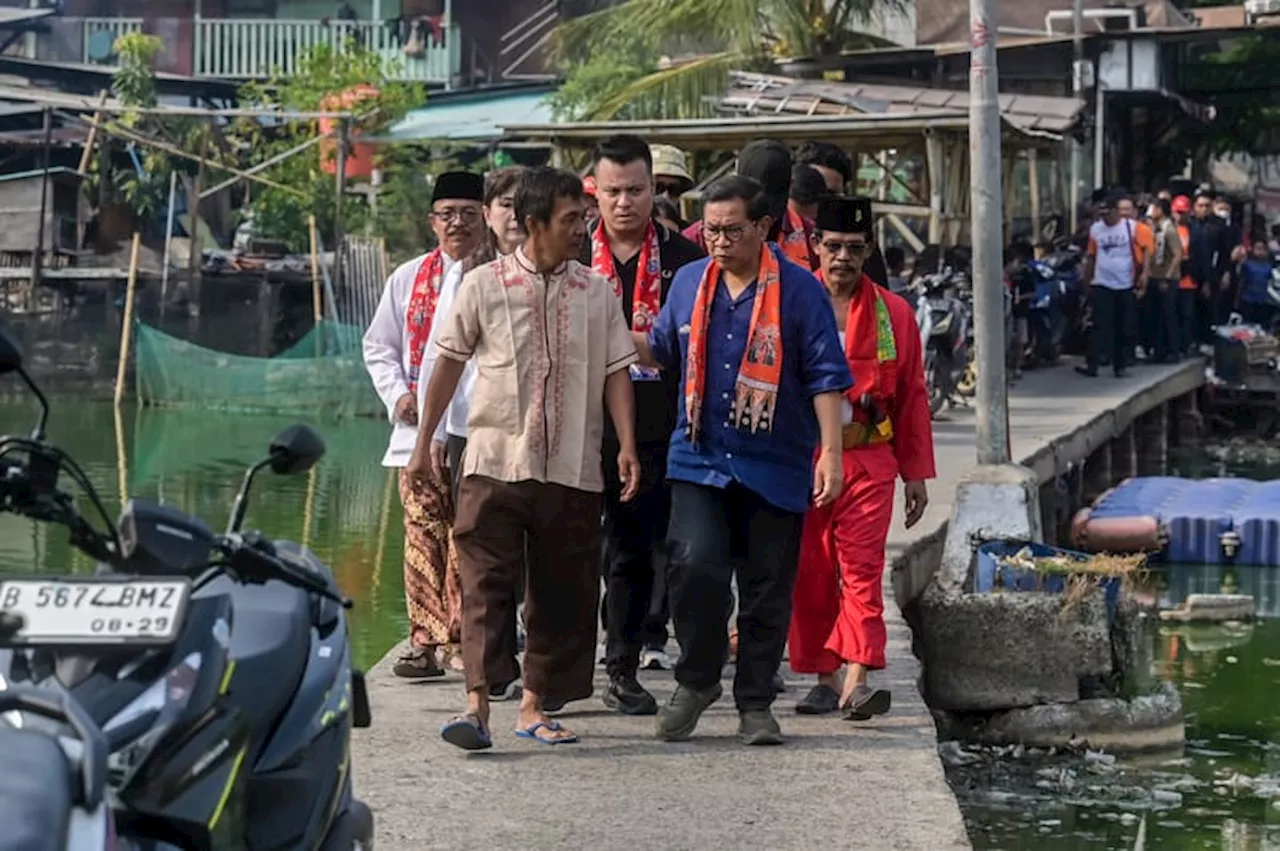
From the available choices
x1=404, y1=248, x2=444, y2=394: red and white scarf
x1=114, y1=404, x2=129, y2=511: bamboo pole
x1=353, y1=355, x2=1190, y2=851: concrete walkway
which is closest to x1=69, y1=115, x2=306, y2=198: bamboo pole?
x1=114, y1=404, x2=129, y2=511: bamboo pole

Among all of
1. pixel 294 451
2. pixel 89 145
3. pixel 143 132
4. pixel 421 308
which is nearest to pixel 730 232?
pixel 421 308

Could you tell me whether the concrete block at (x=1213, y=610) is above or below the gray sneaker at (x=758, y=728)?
below

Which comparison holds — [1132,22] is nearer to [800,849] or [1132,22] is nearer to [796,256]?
[796,256]

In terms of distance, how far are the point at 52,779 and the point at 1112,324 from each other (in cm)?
1890

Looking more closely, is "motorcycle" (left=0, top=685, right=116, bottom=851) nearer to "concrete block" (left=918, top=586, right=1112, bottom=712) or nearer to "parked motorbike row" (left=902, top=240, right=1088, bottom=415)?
"concrete block" (left=918, top=586, right=1112, bottom=712)

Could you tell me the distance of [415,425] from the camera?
24.4 feet

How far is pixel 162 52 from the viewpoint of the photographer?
32031 millimetres

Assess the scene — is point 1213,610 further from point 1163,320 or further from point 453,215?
point 1163,320

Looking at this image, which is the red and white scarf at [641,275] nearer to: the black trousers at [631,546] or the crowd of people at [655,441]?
the crowd of people at [655,441]

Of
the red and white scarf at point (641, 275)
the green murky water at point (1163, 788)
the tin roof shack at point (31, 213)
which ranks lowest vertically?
the green murky water at point (1163, 788)

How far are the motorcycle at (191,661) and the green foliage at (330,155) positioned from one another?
70.6 feet

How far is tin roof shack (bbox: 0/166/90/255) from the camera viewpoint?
26.8 m

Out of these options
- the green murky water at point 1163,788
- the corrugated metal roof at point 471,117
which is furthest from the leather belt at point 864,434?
the corrugated metal roof at point 471,117

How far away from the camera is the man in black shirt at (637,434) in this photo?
7012 millimetres
